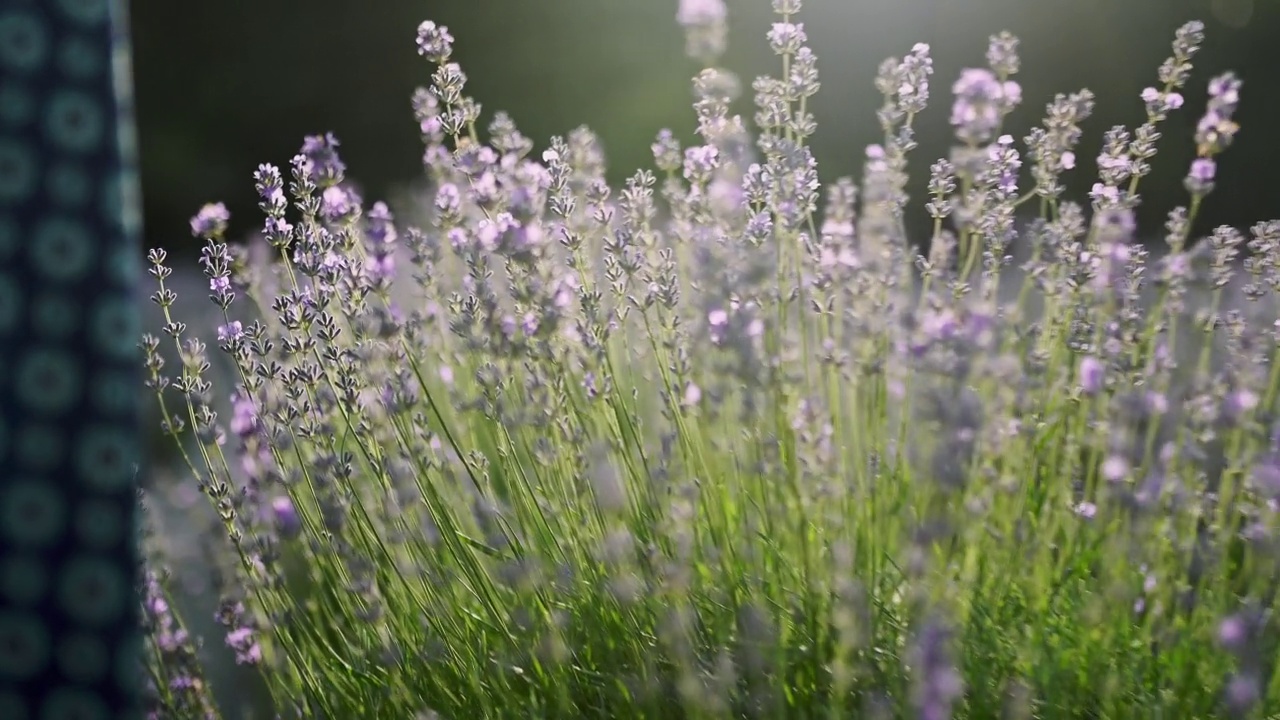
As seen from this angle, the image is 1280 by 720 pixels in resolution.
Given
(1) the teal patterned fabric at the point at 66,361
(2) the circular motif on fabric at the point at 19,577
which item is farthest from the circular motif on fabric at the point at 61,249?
(2) the circular motif on fabric at the point at 19,577

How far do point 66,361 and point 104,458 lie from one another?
0.13 m

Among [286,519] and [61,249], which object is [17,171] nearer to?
[61,249]

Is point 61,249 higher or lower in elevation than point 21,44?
lower

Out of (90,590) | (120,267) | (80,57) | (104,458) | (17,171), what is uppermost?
Result: (80,57)

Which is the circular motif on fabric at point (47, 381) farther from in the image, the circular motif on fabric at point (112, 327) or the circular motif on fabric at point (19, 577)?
the circular motif on fabric at point (19, 577)

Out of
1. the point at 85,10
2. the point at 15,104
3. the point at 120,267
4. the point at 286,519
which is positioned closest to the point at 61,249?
the point at 120,267

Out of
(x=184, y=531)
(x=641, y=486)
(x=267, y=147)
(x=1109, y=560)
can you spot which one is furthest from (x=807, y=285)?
(x=267, y=147)

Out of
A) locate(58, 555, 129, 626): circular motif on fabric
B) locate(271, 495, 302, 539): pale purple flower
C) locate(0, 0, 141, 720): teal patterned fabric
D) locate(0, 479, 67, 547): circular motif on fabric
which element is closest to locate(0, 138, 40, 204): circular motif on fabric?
locate(0, 0, 141, 720): teal patterned fabric

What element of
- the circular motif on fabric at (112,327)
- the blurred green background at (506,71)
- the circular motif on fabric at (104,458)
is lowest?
the circular motif on fabric at (104,458)

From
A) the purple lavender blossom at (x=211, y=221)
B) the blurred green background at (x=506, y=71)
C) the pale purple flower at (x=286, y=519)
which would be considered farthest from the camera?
the blurred green background at (x=506, y=71)

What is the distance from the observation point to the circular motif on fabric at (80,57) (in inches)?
59.3

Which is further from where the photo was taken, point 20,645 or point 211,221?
point 211,221

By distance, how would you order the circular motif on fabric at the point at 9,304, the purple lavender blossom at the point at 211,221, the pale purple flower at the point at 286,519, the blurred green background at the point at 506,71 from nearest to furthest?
the circular motif on fabric at the point at 9,304 → the pale purple flower at the point at 286,519 → the purple lavender blossom at the point at 211,221 → the blurred green background at the point at 506,71

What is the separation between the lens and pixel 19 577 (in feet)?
4.98
